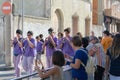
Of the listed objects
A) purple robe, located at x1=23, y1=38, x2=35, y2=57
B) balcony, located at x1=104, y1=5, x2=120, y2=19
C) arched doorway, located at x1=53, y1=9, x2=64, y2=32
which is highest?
balcony, located at x1=104, y1=5, x2=120, y2=19

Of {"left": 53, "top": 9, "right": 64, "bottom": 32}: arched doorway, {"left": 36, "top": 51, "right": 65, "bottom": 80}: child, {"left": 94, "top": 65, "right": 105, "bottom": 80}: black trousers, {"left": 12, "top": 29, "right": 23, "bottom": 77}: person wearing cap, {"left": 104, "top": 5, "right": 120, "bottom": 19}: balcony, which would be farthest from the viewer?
{"left": 104, "top": 5, "right": 120, "bottom": 19}: balcony

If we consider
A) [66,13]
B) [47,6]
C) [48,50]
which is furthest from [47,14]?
[48,50]

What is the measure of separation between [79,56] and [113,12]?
3890 centimetres

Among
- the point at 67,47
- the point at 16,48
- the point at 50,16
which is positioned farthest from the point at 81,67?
the point at 50,16

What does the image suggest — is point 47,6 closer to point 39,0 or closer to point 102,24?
point 39,0

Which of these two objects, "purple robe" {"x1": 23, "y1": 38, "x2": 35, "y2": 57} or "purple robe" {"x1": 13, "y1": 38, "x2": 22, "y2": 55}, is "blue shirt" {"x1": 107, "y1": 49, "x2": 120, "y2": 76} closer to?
"purple robe" {"x1": 23, "y1": 38, "x2": 35, "y2": 57}

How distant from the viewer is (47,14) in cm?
2811

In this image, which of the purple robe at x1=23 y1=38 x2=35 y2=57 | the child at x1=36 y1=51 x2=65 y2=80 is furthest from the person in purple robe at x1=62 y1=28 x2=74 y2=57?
the child at x1=36 y1=51 x2=65 y2=80

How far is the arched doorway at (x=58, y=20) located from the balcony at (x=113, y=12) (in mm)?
14520

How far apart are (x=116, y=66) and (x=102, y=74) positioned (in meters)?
3.43

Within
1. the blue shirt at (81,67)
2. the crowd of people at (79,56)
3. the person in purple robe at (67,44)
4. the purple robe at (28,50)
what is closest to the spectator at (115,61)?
the crowd of people at (79,56)

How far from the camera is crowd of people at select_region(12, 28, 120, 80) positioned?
6.71 metres

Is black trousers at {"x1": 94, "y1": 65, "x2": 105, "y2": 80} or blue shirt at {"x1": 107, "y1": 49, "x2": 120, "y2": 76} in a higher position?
blue shirt at {"x1": 107, "y1": 49, "x2": 120, "y2": 76}

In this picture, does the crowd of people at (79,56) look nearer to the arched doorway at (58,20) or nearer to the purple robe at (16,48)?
the purple robe at (16,48)
